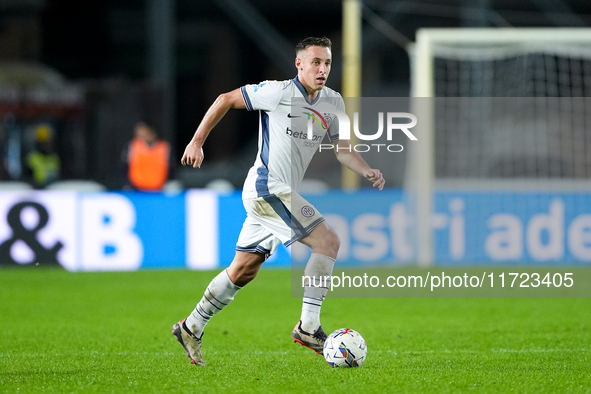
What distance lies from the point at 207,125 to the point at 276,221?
69 centimetres

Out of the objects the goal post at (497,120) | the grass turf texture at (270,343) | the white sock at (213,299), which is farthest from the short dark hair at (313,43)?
the goal post at (497,120)

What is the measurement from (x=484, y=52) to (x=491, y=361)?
25.6 ft

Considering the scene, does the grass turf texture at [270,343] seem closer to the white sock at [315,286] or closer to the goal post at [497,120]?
the white sock at [315,286]

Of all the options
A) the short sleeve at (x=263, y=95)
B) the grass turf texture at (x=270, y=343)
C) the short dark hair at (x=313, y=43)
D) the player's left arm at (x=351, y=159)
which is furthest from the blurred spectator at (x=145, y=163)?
the short dark hair at (x=313, y=43)

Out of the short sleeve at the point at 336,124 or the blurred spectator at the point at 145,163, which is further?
the blurred spectator at the point at 145,163

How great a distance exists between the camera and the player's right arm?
5.13m

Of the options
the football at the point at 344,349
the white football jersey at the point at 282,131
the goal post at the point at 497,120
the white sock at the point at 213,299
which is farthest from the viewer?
the goal post at the point at 497,120

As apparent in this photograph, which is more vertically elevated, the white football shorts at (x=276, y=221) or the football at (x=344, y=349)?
the white football shorts at (x=276, y=221)

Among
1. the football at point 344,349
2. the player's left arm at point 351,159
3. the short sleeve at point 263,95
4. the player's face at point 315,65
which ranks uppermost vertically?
the player's face at point 315,65

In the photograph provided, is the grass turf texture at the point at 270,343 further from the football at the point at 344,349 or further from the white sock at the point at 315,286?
the white sock at the point at 315,286

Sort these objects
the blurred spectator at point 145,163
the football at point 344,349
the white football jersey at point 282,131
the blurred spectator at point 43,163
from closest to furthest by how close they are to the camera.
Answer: the football at point 344,349, the white football jersey at point 282,131, the blurred spectator at point 145,163, the blurred spectator at point 43,163

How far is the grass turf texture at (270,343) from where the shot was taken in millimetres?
4957

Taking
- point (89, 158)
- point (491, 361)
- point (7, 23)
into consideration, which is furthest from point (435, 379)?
point (7, 23)

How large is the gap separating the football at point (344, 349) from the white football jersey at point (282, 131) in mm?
912
